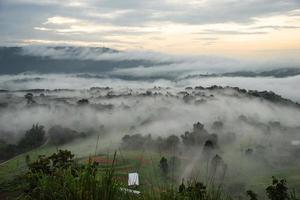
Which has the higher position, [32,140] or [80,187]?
[80,187]

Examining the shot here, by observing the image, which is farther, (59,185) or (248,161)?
(248,161)

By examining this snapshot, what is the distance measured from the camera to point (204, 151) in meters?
153

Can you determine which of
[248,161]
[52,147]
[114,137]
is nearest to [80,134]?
[114,137]

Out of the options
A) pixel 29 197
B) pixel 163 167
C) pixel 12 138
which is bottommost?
pixel 12 138

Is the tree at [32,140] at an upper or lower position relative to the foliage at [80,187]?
lower

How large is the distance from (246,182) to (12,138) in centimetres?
11903

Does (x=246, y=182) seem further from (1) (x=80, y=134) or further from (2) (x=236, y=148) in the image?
(1) (x=80, y=134)

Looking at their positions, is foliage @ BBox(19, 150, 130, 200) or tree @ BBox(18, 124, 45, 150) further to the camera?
tree @ BBox(18, 124, 45, 150)

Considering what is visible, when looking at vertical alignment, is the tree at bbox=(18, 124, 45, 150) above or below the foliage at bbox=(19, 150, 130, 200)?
below

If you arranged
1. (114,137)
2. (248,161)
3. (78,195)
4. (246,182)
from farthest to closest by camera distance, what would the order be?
(114,137), (248,161), (246,182), (78,195)

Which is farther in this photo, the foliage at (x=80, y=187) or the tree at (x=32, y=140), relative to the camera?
the tree at (x=32, y=140)

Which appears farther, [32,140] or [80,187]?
[32,140]

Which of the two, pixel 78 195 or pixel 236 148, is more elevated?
pixel 78 195

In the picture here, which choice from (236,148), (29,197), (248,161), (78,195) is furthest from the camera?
(236,148)
